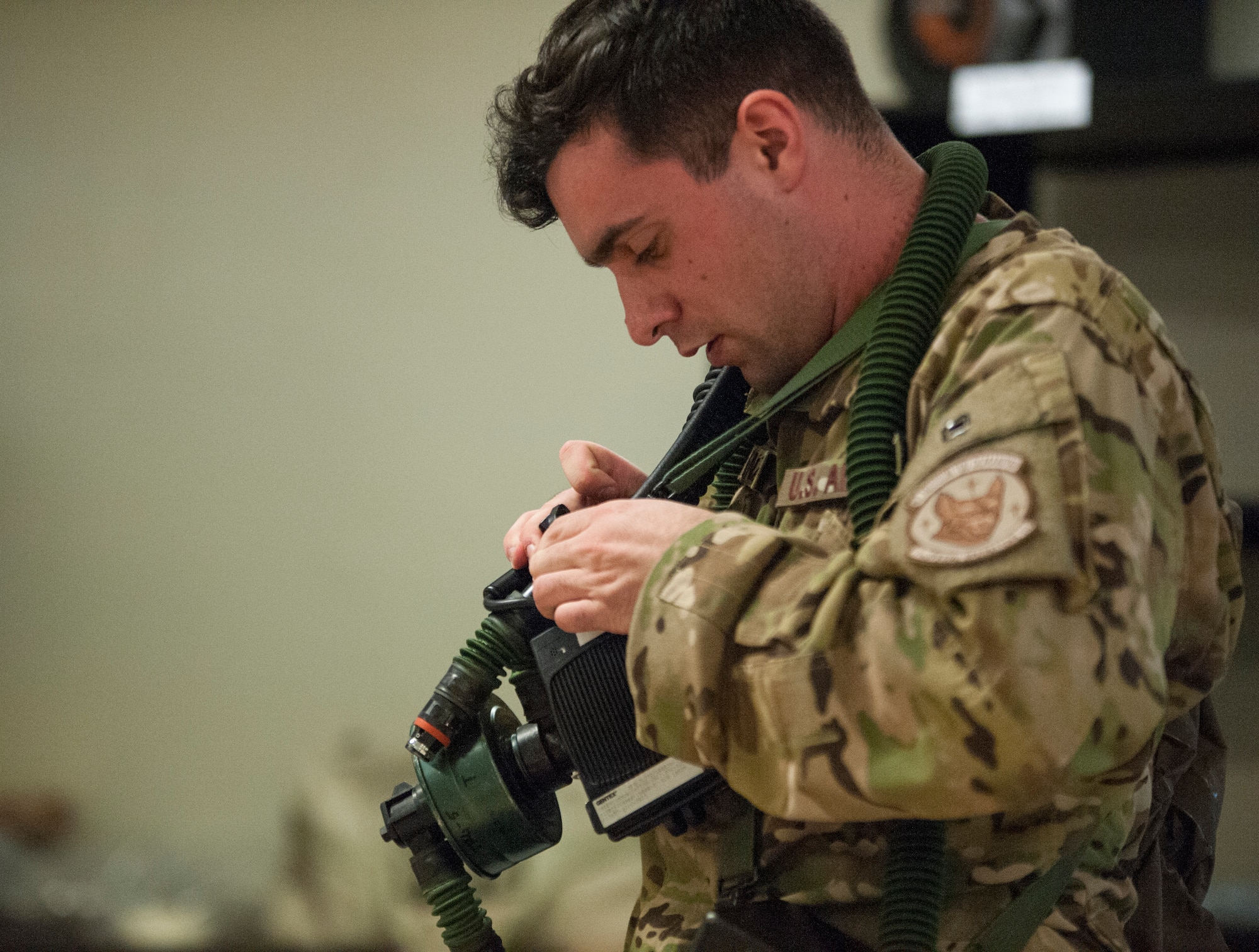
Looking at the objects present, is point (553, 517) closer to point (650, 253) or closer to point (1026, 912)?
point (650, 253)

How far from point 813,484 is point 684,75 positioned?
1.12ft

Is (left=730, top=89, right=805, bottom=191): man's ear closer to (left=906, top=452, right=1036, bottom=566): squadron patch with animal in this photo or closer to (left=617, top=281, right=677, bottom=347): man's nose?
(left=617, top=281, right=677, bottom=347): man's nose

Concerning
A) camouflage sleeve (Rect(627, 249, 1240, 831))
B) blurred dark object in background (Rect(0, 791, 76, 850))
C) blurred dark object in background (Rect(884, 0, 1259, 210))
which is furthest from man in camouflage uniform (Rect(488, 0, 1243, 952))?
blurred dark object in background (Rect(0, 791, 76, 850))

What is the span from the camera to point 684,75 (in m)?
0.85

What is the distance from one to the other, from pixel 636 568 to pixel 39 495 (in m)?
1.97

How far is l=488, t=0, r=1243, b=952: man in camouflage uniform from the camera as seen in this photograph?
0.60m

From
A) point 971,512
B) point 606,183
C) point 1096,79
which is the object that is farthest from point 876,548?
point 1096,79

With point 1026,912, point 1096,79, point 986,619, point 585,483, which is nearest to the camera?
point 986,619

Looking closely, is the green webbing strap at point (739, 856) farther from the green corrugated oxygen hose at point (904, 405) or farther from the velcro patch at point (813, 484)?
the velcro patch at point (813, 484)

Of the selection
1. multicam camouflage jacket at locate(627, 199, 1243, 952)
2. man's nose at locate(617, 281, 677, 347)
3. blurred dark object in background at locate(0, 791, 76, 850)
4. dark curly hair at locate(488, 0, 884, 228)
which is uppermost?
dark curly hair at locate(488, 0, 884, 228)

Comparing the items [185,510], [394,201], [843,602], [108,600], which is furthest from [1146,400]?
[108,600]

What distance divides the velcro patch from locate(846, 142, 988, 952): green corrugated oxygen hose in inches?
1.6

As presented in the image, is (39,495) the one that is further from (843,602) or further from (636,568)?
(843,602)

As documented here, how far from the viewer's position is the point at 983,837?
0.74 m
